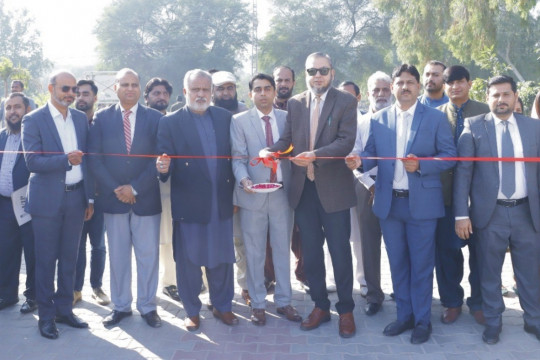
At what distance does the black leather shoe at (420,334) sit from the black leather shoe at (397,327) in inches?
5.3

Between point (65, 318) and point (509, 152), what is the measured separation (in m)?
4.21

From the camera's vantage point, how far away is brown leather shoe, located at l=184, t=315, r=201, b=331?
4.77 metres

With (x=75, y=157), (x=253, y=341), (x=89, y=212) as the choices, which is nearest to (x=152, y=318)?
(x=253, y=341)

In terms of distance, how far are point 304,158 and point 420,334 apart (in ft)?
5.87

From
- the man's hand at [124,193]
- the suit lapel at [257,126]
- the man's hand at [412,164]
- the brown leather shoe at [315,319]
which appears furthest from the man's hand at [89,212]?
the man's hand at [412,164]

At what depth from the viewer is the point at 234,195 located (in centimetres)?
502

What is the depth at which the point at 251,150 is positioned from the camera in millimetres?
4902

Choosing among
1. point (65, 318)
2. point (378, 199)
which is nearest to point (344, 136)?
point (378, 199)

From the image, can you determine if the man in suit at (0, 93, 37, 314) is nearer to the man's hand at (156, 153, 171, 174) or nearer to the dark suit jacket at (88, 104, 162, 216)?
the dark suit jacket at (88, 104, 162, 216)

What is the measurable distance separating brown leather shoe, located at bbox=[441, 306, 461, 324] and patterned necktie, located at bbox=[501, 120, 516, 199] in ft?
4.06

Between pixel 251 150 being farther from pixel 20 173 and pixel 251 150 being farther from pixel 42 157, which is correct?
pixel 20 173

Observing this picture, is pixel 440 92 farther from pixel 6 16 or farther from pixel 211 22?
pixel 6 16

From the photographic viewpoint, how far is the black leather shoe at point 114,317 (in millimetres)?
4871

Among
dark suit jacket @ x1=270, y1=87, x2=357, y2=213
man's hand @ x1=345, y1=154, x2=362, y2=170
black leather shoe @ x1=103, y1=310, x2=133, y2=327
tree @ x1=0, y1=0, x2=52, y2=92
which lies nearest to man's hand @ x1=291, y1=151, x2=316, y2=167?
dark suit jacket @ x1=270, y1=87, x2=357, y2=213
